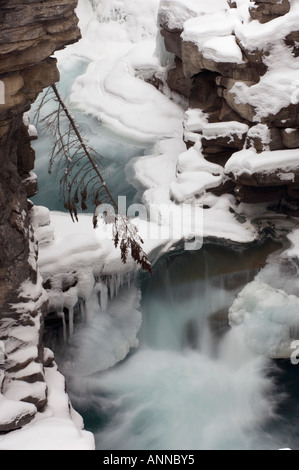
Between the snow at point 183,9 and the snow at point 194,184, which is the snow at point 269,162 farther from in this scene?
the snow at point 183,9

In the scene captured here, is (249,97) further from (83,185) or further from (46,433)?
(46,433)

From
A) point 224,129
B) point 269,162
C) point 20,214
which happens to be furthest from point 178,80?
point 20,214

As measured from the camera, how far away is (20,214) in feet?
19.9

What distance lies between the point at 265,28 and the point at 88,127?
6021 mm

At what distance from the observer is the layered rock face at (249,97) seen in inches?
362

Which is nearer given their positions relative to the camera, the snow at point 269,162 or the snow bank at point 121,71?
the snow at point 269,162

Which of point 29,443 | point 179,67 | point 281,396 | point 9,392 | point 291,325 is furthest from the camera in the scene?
point 179,67

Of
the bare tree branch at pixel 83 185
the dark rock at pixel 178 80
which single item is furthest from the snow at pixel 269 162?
the dark rock at pixel 178 80

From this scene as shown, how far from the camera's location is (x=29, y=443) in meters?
4.33

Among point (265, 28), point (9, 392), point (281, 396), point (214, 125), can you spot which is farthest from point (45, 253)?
point (265, 28)

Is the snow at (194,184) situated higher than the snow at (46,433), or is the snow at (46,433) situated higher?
the snow at (46,433)

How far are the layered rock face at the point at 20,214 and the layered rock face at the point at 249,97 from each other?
4.56 meters

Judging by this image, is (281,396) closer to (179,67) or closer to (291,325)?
(291,325)

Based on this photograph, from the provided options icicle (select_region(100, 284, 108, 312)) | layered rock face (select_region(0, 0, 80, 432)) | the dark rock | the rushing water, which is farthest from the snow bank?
layered rock face (select_region(0, 0, 80, 432))
